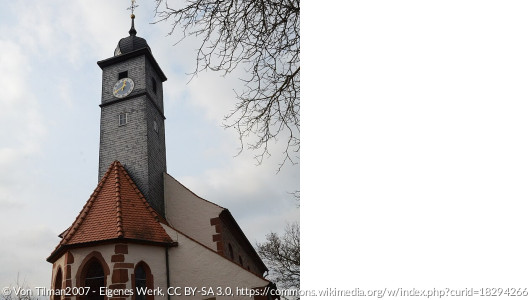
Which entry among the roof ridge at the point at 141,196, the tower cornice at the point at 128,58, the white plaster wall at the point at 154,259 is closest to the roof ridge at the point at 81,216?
the roof ridge at the point at 141,196

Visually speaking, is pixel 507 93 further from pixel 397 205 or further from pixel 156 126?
pixel 156 126

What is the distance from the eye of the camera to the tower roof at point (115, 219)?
23.7ft

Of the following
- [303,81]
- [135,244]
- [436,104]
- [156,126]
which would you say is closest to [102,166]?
[156,126]

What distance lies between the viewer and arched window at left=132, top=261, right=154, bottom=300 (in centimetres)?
729

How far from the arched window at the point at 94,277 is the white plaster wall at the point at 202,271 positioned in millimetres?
1369

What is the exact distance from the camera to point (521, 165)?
1484 mm

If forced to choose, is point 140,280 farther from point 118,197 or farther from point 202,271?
point 118,197

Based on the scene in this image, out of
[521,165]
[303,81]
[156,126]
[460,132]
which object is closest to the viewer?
[521,165]

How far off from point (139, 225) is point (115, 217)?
0.49m

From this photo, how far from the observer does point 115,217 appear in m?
7.65

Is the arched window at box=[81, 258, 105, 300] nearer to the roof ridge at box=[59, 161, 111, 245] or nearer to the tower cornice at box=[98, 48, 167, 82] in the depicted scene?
the roof ridge at box=[59, 161, 111, 245]

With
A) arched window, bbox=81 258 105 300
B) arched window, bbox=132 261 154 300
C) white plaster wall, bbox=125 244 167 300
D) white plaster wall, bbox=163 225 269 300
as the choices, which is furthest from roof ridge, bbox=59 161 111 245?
white plaster wall, bbox=163 225 269 300

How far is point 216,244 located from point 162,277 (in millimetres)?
2259

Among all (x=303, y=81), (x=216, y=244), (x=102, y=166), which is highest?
(x=102, y=166)
